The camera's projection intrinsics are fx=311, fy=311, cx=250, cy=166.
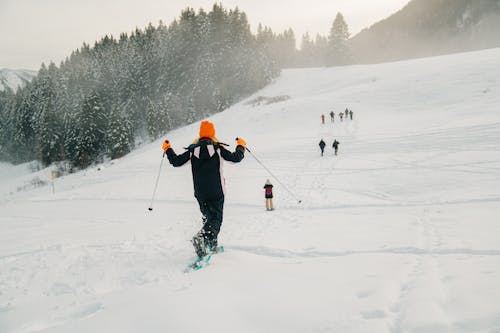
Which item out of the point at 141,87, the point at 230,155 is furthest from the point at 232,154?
the point at 141,87

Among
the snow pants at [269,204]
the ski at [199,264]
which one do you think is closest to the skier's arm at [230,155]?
the ski at [199,264]

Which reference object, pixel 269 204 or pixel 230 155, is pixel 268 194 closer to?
pixel 269 204

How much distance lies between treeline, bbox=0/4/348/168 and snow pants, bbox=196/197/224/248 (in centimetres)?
5183

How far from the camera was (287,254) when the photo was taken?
512 cm

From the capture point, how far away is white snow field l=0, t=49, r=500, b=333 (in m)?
2.82

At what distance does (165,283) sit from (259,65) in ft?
210

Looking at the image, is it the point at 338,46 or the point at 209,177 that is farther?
the point at 338,46

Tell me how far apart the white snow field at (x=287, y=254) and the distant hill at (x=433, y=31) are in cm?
15098

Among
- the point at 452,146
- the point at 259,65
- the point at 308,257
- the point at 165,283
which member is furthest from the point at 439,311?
the point at 259,65

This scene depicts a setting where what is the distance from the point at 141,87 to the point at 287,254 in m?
71.2

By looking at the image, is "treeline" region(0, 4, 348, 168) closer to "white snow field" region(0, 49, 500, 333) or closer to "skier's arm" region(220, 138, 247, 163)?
"white snow field" region(0, 49, 500, 333)

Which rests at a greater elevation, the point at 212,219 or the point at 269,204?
the point at 212,219

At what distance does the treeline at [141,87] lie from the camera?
56812mm

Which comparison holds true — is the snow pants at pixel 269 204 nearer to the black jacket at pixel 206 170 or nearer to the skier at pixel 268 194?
the skier at pixel 268 194
